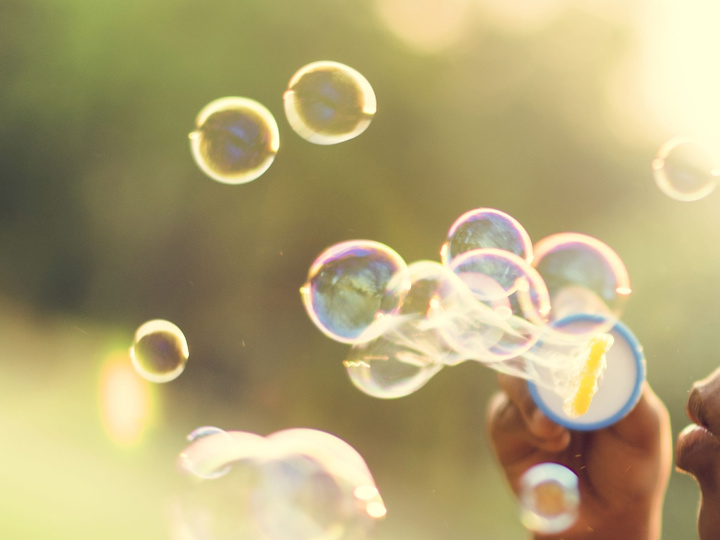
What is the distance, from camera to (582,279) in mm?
978

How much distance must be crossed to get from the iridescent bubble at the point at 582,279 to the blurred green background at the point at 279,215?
1.08 metres

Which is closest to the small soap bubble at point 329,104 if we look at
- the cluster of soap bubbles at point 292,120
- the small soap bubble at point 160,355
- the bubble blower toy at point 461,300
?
the cluster of soap bubbles at point 292,120

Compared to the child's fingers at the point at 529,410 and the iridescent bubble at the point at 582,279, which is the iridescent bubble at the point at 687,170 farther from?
the child's fingers at the point at 529,410

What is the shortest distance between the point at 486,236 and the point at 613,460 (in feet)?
1.35

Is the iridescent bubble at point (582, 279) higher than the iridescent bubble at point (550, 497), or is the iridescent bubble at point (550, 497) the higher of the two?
the iridescent bubble at point (582, 279)

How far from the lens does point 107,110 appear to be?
217 cm

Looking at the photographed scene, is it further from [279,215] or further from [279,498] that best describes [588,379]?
[279,215]

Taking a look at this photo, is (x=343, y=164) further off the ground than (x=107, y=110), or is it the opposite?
(x=107, y=110)

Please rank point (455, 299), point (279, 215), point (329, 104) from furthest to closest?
point (279, 215)
point (329, 104)
point (455, 299)

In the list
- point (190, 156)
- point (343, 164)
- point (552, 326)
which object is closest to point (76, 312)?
point (190, 156)

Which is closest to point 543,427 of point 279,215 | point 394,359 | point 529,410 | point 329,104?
point 529,410

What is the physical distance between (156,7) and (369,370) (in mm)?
1856

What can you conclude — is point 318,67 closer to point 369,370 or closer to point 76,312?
point 369,370

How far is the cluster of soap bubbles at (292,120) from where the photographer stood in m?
1.17
